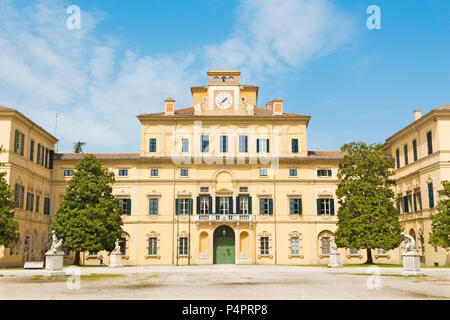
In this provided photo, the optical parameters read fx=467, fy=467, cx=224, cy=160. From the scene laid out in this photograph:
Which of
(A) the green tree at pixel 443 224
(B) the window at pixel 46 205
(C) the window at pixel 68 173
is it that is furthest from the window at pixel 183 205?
(A) the green tree at pixel 443 224

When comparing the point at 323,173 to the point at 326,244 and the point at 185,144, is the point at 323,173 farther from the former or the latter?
the point at 185,144

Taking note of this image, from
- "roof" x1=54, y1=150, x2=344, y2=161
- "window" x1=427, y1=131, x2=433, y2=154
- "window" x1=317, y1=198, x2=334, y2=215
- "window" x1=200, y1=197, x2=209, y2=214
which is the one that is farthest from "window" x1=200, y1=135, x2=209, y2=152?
"window" x1=427, y1=131, x2=433, y2=154

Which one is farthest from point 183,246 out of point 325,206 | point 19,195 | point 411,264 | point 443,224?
point 411,264

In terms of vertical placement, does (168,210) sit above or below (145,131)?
below

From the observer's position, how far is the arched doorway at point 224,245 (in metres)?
47.2

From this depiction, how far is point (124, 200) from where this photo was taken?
160 ft

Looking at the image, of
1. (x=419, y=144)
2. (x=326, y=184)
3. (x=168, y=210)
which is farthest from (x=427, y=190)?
(x=168, y=210)

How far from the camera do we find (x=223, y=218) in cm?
4691

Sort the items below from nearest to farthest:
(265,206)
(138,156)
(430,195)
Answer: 1. (430,195)
2. (265,206)
3. (138,156)

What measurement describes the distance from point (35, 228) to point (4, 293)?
3203 cm

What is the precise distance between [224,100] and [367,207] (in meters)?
19.4

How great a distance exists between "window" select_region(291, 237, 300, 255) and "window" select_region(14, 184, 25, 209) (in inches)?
1034
